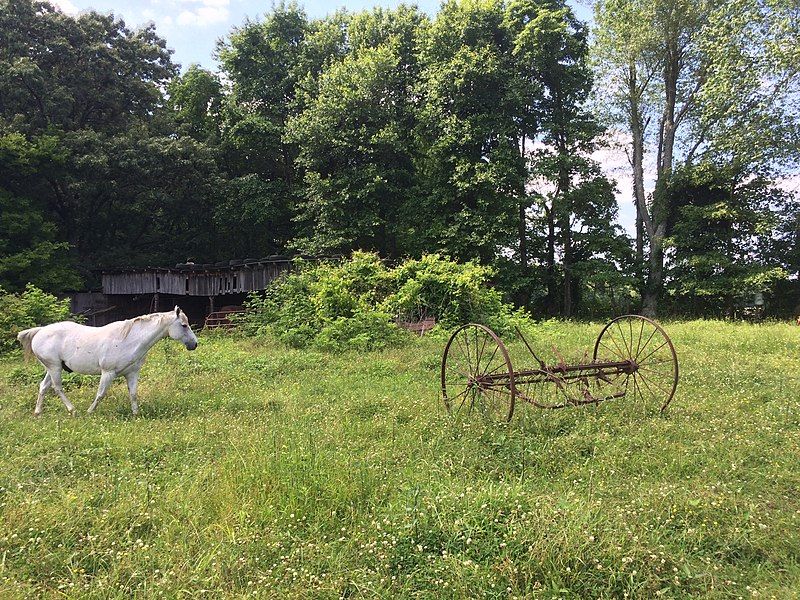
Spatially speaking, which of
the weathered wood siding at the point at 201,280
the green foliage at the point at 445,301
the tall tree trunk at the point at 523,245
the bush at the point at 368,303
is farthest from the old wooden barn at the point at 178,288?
the tall tree trunk at the point at 523,245

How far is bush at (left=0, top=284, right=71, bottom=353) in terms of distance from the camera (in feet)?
46.4

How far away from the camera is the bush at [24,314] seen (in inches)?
557

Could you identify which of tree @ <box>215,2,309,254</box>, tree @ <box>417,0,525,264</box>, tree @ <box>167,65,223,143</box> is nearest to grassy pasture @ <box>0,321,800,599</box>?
tree @ <box>417,0,525,264</box>

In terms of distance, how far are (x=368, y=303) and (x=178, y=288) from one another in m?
11.1

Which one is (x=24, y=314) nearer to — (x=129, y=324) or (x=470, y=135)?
(x=129, y=324)

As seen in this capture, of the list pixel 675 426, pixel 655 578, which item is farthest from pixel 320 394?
pixel 655 578

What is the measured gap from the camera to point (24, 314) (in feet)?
49.2

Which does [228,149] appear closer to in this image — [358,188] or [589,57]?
[358,188]

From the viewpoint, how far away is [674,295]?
2495cm

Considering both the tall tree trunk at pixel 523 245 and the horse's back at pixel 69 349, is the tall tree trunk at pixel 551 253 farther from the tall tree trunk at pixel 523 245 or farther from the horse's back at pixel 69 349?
the horse's back at pixel 69 349

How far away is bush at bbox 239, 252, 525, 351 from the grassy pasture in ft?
20.9

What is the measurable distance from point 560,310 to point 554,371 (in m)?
20.9

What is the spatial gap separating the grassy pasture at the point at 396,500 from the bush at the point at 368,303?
20.9 ft

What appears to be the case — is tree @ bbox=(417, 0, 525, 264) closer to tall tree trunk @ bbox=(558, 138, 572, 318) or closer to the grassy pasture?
tall tree trunk @ bbox=(558, 138, 572, 318)
